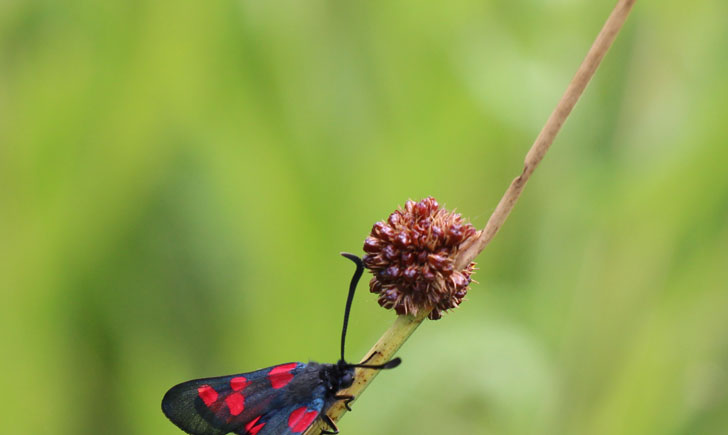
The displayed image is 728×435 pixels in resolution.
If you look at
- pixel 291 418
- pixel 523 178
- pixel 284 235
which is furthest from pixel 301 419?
pixel 284 235

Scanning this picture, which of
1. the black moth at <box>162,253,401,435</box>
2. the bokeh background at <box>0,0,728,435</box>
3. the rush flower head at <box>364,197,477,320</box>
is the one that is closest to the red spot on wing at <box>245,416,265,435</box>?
the black moth at <box>162,253,401,435</box>

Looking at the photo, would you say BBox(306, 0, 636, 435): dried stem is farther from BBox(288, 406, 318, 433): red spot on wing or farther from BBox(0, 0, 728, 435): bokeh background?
BBox(0, 0, 728, 435): bokeh background

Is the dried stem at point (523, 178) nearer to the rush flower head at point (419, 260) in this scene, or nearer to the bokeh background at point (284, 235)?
the rush flower head at point (419, 260)

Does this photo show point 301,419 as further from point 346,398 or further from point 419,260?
point 419,260

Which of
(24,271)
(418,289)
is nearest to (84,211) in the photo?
(24,271)

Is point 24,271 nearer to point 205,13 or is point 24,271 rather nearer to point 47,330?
point 47,330

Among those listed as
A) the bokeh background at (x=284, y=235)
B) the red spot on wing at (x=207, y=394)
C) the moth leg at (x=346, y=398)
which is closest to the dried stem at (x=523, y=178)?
the moth leg at (x=346, y=398)
